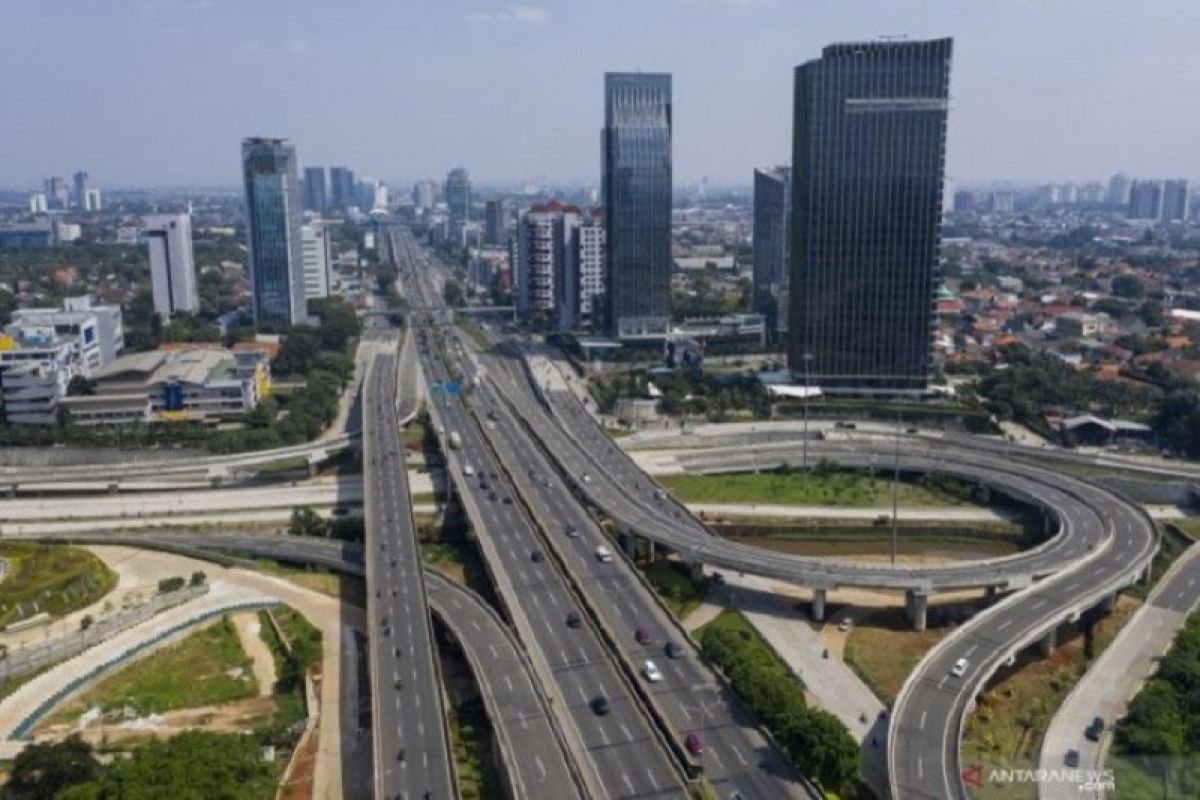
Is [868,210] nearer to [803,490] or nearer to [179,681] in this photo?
[803,490]

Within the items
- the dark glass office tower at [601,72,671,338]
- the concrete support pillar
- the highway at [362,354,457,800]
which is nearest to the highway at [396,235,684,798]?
the highway at [362,354,457,800]

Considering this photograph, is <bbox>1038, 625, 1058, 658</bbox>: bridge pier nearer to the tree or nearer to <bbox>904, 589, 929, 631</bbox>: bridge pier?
<bbox>904, 589, 929, 631</bbox>: bridge pier

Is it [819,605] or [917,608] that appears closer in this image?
[917,608]

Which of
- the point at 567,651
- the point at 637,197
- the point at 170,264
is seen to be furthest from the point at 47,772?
the point at 170,264

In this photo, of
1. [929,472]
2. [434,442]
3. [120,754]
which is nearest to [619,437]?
[434,442]

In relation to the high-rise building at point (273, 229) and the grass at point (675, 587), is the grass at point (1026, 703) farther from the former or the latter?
the high-rise building at point (273, 229)

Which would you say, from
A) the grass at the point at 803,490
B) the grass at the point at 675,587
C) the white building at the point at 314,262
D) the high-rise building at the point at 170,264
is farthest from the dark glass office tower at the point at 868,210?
the white building at the point at 314,262

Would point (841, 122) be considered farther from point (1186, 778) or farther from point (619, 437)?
point (1186, 778)
